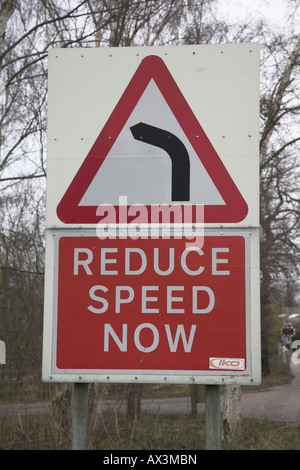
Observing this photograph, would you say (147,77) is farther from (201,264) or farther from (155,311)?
(155,311)

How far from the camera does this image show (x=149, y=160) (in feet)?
6.74

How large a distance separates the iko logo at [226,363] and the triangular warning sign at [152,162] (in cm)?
45

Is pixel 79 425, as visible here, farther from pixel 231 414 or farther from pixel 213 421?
pixel 231 414

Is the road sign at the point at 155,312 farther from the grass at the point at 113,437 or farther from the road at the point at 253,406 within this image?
the road at the point at 253,406

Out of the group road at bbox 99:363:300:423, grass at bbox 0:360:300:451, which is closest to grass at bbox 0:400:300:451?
grass at bbox 0:360:300:451

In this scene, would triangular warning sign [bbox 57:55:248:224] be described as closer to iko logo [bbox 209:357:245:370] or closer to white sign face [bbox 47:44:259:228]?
white sign face [bbox 47:44:259:228]

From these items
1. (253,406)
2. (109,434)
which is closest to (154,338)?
(109,434)

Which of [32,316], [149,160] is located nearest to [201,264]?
[149,160]

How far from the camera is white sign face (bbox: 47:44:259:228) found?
2010mm

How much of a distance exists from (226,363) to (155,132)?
82cm

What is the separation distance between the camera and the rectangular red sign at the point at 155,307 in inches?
75.9

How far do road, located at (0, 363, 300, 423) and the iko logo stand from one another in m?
5.20

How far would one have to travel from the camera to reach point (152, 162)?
2.05 meters

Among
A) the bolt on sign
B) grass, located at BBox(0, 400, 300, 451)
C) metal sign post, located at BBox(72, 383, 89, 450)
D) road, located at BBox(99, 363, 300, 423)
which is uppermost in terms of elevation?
the bolt on sign
